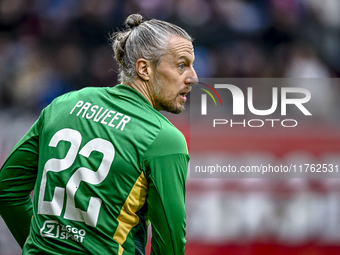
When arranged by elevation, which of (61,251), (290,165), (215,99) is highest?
(215,99)

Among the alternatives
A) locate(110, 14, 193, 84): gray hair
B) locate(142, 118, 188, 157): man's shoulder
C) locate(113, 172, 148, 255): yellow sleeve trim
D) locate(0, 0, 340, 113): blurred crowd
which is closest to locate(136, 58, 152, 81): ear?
locate(110, 14, 193, 84): gray hair

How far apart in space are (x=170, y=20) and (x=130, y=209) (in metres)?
1.75

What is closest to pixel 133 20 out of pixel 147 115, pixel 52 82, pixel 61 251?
pixel 147 115

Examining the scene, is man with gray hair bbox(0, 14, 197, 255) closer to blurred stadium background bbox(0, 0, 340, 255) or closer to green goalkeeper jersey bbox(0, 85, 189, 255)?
green goalkeeper jersey bbox(0, 85, 189, 255)

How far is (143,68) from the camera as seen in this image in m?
1.01

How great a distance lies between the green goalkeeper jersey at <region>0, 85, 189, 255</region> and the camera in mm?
834

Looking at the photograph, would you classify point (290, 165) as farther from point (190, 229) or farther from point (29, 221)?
point (29, 221)

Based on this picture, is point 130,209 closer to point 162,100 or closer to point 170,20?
point 162,100

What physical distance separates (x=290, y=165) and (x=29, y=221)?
1.68 metres

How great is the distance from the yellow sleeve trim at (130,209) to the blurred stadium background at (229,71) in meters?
1.41

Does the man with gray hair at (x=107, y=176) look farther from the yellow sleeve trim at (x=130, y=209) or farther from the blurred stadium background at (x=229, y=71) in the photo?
the blurred stadium background at (x=229, y=71)

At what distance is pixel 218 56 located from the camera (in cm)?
234

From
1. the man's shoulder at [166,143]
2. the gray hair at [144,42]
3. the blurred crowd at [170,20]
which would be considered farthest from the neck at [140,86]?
the blurred crowd at [170,20]

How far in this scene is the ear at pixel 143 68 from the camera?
1.01m
